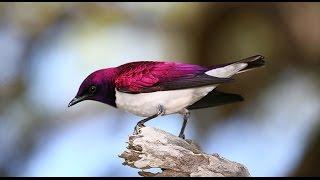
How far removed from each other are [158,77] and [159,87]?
47 millimetres

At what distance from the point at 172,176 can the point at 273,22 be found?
343 centimetres

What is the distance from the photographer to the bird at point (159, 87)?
279 cm

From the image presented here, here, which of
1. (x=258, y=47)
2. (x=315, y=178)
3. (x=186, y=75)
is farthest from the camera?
(x=258, y=47)

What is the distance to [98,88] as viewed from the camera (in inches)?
113

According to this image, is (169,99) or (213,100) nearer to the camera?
(169,99)

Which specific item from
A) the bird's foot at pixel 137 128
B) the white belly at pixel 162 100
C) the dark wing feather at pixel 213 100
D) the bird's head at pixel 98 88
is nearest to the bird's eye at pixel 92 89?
the bird's head at pixel 98 88

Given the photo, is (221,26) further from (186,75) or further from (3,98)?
(186,75)

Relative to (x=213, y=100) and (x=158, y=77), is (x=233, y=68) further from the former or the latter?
(x=158, y=77)

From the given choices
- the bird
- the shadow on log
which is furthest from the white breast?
the shadow on log

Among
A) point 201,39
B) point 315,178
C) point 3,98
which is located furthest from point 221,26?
point 3,98

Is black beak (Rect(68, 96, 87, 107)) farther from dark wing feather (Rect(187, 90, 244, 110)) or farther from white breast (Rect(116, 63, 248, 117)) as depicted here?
dark wing feather (Rect(187, 90, 244, 110))

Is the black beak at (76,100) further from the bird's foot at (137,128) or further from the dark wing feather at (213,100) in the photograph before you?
the dark wing feather at (213,100)

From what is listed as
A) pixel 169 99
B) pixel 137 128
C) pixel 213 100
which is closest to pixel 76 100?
pixel 137 128

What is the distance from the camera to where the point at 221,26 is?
599cm
